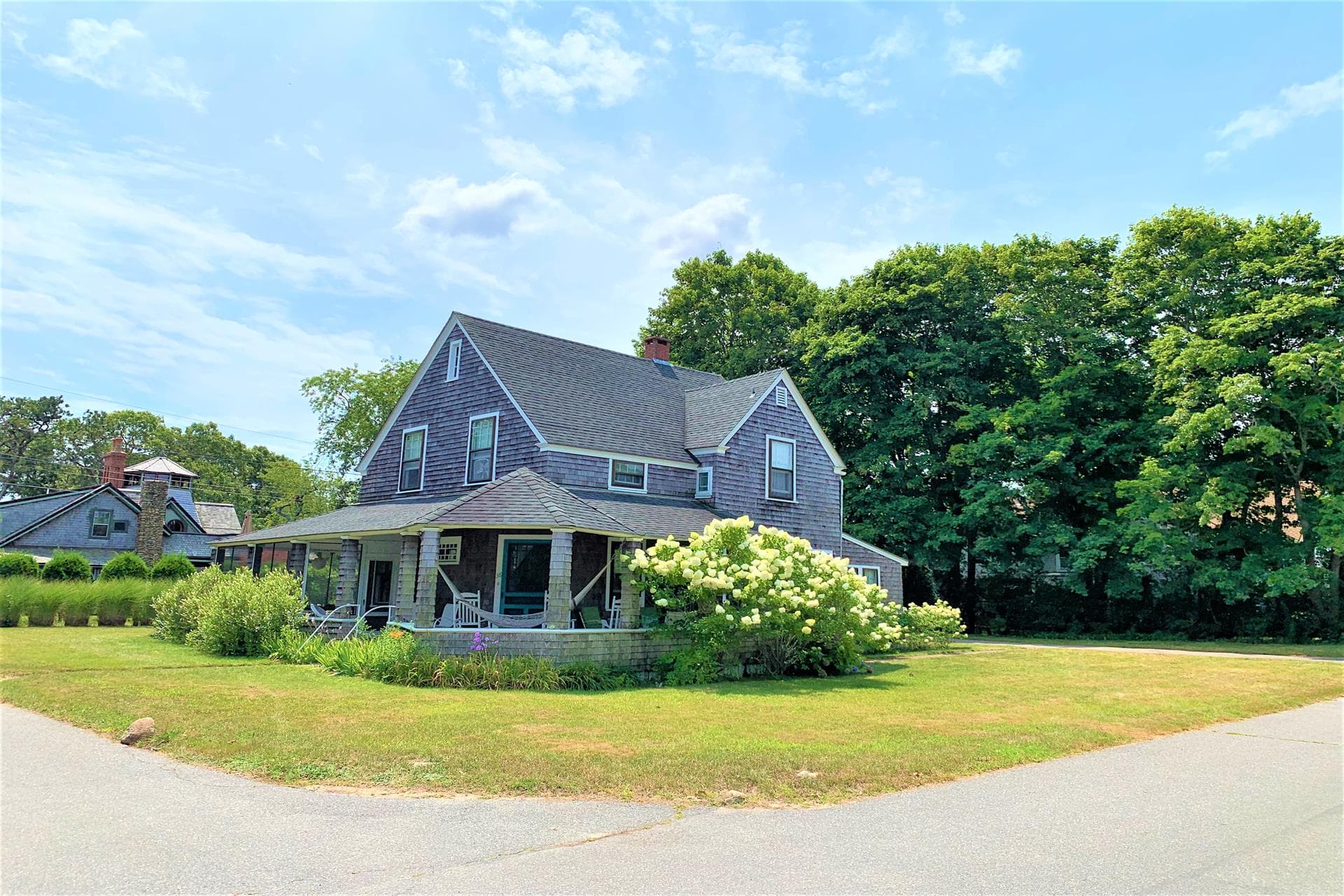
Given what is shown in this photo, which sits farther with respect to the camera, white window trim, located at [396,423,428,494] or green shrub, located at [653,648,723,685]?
white window trim, located at [396,423,428,494]

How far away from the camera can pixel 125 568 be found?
104 feet

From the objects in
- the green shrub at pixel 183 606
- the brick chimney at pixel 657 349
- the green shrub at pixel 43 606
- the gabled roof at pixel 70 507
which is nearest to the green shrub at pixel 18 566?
the green shrub at pixel 43 606

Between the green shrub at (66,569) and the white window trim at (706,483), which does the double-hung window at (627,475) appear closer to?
the white window trim at (706,483)

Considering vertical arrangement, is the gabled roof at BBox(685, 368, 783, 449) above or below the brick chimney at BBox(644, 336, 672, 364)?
below

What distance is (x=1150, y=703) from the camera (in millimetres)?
13305

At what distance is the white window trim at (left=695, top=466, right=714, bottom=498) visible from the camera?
906 inches

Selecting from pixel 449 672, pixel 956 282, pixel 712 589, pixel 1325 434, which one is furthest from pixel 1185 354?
pixel 449 672

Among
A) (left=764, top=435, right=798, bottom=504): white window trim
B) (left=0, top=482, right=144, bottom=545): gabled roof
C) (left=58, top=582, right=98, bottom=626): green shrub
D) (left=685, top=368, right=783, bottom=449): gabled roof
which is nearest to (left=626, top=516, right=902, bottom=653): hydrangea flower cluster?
(left=685, top=368, right=783, bottom=449): gabled roof

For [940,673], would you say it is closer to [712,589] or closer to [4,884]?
[712,589]

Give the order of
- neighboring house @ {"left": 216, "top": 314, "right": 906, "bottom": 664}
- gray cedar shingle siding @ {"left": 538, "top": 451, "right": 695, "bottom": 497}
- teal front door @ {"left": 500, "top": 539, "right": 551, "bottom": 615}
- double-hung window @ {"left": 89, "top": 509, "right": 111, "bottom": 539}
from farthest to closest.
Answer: double-hung window @ {"left": 89, "top": 509, "right": 111, "bottom": 539}
gray cedar shingle siding @ {"left": 538, "top": 451, "right": 695, "bottom": 497}
teal front door @ {"left": 500, "top": 539, "right": 551, "bottom": 615}
neighboring house @ {"left": 216, "top": 314, "right": 906, "bottom": 664}

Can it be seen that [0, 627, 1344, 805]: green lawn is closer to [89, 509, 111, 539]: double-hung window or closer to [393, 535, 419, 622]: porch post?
[393, 535, 419, 622]: porch post

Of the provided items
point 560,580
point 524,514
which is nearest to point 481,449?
point 524,514

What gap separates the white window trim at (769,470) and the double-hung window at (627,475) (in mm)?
4036

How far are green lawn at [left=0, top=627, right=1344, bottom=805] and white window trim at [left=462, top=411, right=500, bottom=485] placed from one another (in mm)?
6964
